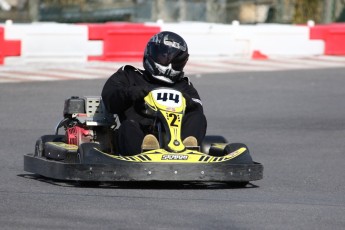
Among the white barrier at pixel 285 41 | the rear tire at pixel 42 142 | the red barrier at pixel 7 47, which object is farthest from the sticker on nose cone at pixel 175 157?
the white barrier at pixel 285 41

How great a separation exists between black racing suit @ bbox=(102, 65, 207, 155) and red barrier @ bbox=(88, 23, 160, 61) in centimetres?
934

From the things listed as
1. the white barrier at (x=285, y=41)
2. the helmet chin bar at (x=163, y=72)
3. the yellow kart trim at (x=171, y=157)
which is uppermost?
the helmet chin bar at (x=163, y=72)

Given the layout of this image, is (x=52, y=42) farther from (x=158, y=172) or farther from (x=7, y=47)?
(x=158, y=172)

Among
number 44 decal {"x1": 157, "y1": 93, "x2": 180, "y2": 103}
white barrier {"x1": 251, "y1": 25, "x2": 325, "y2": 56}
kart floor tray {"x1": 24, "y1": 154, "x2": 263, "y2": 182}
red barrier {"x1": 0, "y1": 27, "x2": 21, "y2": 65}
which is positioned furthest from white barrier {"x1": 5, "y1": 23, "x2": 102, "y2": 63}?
kart floor tray {"x1": 24, "y1": 154, "x2": 263, "y2": 182}

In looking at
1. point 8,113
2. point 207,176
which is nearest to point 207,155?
point 207,176

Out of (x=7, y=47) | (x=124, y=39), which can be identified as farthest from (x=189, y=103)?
(x=124, y=39)

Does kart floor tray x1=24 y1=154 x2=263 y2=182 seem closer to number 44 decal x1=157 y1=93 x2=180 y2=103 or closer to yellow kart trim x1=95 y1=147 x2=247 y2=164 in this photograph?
yellow kart trim x1=95 y1=147 x2=247 y2=164

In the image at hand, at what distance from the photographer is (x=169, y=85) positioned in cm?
843

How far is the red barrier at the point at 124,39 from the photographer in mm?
17806

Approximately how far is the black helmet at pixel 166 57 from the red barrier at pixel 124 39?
935 cm

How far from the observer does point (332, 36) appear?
19.2 metres

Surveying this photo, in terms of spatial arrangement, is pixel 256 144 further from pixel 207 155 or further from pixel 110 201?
pixel 110 201

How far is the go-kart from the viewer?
7.57 meters

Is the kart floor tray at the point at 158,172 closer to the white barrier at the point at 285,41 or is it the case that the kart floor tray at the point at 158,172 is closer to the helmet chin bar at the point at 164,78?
the helmet chin bar at the point at 164,78
